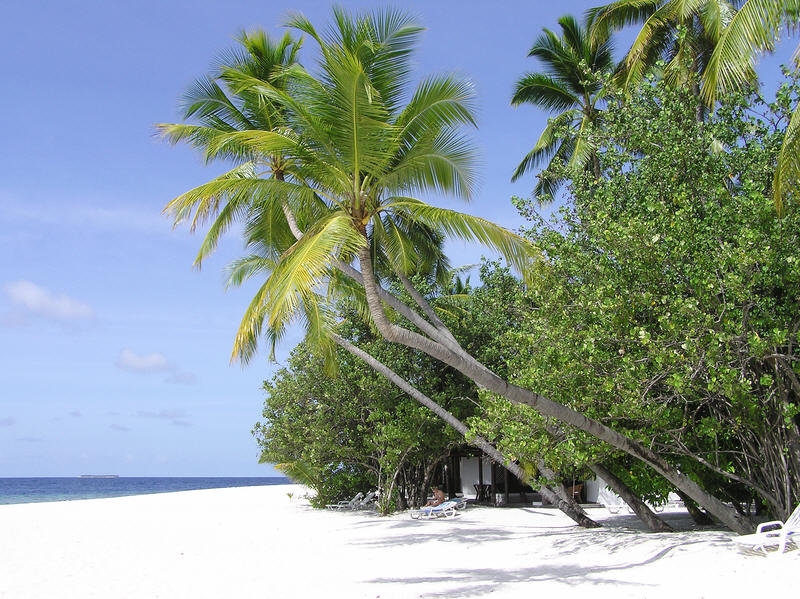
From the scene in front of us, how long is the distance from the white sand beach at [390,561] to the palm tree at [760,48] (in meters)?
4.13

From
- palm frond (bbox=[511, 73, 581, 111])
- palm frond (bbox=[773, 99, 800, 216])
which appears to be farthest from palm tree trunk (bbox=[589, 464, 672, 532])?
palm frond (bbox=[511, 73, 581, 111])

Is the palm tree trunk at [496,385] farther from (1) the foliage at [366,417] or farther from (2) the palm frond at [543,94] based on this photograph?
(2) the palm frond at [543,94]

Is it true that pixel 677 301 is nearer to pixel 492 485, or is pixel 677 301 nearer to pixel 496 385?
pixel 496 385

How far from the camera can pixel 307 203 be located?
1020cm

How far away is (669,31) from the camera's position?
14.1m

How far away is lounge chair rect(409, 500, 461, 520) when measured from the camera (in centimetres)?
1639

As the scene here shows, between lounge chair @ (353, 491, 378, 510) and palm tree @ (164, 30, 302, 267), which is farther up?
palm tree @ (164, 30, 302, 267)

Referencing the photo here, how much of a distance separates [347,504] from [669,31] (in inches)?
599

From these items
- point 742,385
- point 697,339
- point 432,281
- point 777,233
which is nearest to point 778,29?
point 777,233

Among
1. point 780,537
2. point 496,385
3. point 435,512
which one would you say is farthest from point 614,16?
point 435,512

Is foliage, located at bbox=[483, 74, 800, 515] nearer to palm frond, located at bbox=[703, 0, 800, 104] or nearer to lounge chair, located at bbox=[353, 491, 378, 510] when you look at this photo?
palm frond, located at bbox=[703, 0, 800, 104]

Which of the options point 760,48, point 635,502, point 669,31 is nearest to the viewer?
point 760,48

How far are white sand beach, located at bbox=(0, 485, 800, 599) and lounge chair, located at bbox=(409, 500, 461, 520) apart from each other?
79 centimetres

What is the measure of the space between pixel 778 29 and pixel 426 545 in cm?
895
